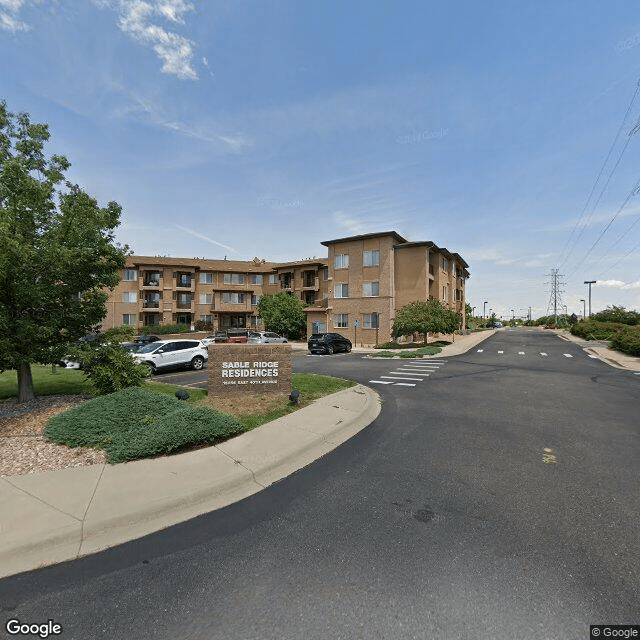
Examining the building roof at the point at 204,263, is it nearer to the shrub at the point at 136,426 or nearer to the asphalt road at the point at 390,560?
the shrub at the point at 136,426

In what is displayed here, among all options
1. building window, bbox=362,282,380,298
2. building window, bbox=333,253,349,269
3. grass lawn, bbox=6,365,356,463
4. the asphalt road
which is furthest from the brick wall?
building window, bbox=333,253,349,269

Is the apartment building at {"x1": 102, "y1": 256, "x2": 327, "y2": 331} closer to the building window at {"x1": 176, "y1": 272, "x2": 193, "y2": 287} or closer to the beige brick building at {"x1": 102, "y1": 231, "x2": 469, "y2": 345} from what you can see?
the building window at {"x1": 176, "y1": 272, "x2": 193, "y2": 287}

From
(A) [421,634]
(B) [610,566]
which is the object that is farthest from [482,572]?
(B) [610,566]

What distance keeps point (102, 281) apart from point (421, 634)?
10.2 m

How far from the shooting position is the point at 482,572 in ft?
10.6

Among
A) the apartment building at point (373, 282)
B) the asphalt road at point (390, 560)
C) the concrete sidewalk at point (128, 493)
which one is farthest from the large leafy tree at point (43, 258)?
the apartment building at point (373, 282)

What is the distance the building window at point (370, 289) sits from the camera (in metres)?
35.6

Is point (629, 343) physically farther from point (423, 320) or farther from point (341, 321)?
point (341, 321)

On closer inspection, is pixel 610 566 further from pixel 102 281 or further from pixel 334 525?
pixel 102 281

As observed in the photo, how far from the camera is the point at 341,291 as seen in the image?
123ft

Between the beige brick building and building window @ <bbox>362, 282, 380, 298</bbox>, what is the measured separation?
11 cm

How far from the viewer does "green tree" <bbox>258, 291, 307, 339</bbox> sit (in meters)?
41.1

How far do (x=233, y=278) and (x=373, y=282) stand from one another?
26.1 metres

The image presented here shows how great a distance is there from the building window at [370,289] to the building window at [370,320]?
2.03 meters
